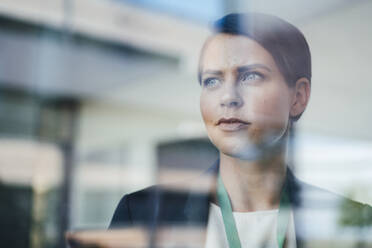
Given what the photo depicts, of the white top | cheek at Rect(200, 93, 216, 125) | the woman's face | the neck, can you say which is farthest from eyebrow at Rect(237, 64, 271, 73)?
the white top

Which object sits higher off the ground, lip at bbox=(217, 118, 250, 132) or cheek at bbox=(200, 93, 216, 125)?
cheek at bbox=(200, 93, 216, 125)

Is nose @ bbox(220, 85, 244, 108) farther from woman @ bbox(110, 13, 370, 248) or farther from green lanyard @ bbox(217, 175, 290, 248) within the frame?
green lanyard @ bbox(217, 175, 290, 248)

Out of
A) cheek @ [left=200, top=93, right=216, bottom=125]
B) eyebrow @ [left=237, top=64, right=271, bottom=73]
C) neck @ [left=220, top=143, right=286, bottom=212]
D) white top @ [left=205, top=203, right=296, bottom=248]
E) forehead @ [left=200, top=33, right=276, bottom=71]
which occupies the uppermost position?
forehead @ [left=200, top=33, right=276, bottom=71]

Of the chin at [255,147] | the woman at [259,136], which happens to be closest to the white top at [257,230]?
the woman at [259,136]

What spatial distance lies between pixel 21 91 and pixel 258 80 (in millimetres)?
3936

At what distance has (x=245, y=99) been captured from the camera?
1.08m

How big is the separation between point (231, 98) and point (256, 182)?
0.23 metres

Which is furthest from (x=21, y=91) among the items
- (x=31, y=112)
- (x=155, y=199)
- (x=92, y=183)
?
(x=155, y=199)

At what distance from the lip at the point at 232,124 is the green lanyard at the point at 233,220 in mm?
165

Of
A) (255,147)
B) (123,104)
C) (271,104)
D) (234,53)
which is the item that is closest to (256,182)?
(255,147)

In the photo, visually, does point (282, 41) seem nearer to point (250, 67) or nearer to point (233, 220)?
point (250, 67)

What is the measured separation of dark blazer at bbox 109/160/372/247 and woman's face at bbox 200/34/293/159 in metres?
0.11

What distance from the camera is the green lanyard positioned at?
104 cm

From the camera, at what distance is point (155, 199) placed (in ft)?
4.03
